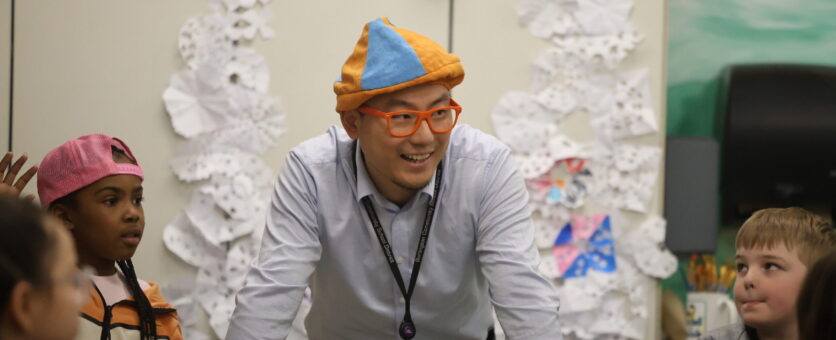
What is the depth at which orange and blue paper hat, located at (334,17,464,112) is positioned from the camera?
6.39 ft

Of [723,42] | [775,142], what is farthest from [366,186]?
[723,42]

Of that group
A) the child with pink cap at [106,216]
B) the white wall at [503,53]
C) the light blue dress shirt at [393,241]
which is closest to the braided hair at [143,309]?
the child with pink cap at [106,216]

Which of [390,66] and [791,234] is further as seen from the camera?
[791,234]

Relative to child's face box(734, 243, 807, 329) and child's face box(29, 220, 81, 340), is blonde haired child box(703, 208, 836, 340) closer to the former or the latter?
child's face box(734, 243, 807, 329)

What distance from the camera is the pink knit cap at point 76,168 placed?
2.07 metres

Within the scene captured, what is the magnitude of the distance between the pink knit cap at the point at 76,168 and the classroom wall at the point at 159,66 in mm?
942

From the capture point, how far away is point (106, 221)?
204cm

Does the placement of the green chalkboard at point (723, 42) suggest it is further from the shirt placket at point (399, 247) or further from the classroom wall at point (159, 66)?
the shirt placket at point (399, 247)

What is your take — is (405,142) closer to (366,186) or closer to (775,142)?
(366,186)

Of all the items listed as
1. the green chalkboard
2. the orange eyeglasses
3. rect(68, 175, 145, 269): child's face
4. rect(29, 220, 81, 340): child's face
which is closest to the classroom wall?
the green chalkboard

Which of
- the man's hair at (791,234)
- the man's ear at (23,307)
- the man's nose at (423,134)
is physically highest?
the man's nose at (423,134)

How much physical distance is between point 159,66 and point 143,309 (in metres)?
1.29

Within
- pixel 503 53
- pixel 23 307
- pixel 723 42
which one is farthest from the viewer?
pixel 723 42

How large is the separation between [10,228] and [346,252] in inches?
40.7
